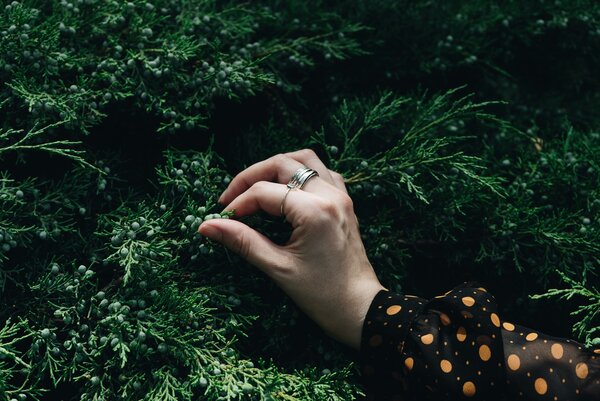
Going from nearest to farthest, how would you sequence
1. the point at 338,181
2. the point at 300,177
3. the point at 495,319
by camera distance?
the point at 495,319 → the point at 300,177 → the point at 338,181

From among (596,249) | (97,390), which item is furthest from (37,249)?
(596,249)

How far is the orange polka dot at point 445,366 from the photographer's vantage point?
6.18 ft

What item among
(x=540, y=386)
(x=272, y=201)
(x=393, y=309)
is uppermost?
(x=272, y=201)

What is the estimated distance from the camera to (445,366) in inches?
74.4

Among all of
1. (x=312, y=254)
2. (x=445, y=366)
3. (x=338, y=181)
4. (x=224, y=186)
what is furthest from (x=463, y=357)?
(x=224, y=186)

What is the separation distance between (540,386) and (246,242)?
103 centimetres

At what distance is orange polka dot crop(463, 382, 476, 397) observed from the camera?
1864mm

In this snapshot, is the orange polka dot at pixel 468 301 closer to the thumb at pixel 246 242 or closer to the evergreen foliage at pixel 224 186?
the evergreen foliage at pixel 224 186

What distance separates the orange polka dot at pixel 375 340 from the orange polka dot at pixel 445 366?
0.20 metres

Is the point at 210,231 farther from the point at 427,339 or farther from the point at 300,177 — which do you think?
the point at 427,339

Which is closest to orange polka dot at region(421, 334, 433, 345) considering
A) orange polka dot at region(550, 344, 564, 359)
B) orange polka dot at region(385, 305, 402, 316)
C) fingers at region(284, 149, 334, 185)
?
Answer: orange polka dot at region(385, 305, 402, 316)

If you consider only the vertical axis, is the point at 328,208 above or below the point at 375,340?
above

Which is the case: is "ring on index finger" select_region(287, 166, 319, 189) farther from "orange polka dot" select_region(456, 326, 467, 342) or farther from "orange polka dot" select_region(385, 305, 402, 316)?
"orange polka dot" select_region(456, 326, 467, 342)

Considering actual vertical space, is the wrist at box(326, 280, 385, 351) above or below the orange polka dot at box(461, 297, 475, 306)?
below
